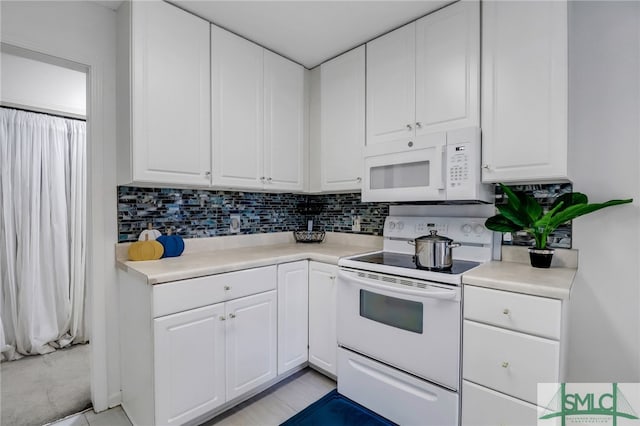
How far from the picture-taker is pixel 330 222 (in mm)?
2859

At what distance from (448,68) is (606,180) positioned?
1031mm

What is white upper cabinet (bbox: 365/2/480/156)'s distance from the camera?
67.6 inches

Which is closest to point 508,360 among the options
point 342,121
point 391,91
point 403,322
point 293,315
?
point 403,322

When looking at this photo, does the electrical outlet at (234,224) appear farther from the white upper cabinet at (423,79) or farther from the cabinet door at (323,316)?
the white upper cabinet at (423,79)

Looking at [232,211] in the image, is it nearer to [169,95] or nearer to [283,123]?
[283,123]

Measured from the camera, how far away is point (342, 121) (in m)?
2.35

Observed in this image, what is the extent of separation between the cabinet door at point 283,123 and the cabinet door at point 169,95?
1.62ft

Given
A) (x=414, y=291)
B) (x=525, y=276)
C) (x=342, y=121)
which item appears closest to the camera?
(x=525, y=276)

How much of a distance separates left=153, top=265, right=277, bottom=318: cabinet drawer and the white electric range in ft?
1.62

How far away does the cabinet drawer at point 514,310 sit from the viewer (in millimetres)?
1201

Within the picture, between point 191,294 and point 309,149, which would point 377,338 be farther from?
point 309,149

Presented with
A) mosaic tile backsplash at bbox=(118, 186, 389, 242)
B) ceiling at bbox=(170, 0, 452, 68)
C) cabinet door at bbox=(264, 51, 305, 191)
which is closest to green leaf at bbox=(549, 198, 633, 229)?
mosaic tile backsplash at bbox=(118, 186, 389, 242)

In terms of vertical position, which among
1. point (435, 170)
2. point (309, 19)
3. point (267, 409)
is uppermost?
point (309, 19)

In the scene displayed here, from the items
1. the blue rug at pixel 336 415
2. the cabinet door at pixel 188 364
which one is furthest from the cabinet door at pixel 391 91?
the blue rug at pixel 336 415
